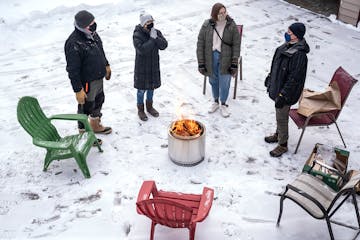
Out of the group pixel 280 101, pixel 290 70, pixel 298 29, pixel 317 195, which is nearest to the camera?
pixel 317 195

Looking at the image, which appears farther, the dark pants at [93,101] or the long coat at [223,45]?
the long coat at [223,45]

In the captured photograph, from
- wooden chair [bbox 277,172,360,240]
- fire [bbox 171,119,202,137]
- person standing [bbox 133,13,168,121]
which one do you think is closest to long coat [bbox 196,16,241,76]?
person standing [bbox 133,13,168,121]

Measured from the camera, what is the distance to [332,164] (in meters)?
→ 5.28

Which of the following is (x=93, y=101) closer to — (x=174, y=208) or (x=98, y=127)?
(x=98, y=127)

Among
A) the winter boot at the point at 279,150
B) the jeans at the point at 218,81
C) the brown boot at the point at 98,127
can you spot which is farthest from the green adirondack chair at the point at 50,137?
the winter boot at the point at 279,150

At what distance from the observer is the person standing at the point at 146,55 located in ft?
18.7

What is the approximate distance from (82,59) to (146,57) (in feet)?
3.57

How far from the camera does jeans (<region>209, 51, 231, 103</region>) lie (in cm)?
618

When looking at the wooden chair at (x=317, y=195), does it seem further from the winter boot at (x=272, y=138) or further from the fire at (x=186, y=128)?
the fire at (x=186, y=128)

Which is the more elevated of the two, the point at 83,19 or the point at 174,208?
the point at 83,19

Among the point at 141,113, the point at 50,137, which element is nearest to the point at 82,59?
the point at 50,137

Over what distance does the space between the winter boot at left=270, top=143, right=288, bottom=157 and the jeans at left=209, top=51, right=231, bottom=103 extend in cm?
139

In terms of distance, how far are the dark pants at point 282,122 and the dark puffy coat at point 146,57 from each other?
2.07m

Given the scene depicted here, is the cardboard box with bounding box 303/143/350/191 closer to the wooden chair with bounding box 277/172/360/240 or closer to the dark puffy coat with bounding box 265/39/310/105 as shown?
the wooden chair with bounding box 277/172/360/240
